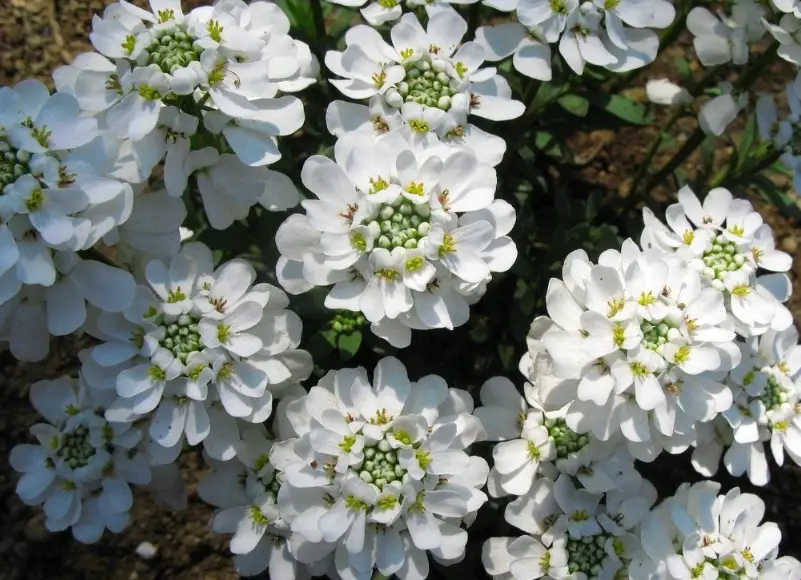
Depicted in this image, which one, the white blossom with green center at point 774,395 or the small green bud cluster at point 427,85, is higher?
the small green bud cluster at point 427,85

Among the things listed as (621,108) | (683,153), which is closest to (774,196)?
(683,153)

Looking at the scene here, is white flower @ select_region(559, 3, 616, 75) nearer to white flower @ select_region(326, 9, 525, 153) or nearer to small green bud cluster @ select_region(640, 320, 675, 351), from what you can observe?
white flower @ select_region(326, 9, 525, 153)

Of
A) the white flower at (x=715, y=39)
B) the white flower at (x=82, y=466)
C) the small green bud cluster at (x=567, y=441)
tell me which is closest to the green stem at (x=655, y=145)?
the white flower at (x=715, y=39)

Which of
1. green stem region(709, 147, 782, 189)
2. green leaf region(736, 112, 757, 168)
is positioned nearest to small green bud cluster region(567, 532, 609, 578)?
green stem region(709, 147, 782, 189)

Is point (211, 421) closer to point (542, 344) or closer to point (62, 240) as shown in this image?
point (62, 240)

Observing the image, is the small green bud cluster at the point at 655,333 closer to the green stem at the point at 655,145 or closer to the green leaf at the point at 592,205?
the green leaf at the point at 592,205

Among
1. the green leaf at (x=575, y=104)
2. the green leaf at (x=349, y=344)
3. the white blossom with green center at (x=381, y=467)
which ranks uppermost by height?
the green leaf at (x=575, y=104)

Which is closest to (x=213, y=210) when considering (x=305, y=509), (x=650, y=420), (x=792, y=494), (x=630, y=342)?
(x=305, y=509)
